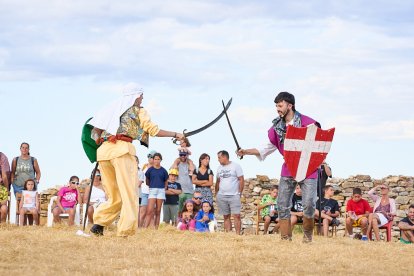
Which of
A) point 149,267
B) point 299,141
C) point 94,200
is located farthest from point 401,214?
point 149,267

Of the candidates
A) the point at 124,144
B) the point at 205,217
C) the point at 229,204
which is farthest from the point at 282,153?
the point at 229,204

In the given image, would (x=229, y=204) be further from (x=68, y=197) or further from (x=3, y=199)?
(x=3, y=199)

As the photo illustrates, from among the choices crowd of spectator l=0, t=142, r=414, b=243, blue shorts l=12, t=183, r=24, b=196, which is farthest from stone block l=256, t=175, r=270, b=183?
blue shorts l=12, t=183, r=24, b=196

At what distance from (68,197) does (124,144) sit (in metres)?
6.55

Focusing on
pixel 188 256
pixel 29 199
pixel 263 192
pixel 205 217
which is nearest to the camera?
pixel 188 256

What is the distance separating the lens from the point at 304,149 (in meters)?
13.0

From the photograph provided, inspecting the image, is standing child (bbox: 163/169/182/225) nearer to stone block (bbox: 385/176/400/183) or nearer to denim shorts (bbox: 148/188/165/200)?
denim shorts (bbox: 148/188/165/200)

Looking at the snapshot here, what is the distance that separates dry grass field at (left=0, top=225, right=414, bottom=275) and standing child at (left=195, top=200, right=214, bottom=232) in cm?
412

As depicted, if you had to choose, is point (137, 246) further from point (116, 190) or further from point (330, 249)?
point (330, 249)

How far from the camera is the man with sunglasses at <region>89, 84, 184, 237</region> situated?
13117mm

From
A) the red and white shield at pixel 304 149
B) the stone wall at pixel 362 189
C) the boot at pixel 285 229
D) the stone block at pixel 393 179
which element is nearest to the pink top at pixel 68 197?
the stone wall at pixel 362 189

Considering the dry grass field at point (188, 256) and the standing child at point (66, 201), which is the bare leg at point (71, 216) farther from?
the dry grass field at point (188, 256)

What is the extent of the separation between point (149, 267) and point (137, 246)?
74.2 inches

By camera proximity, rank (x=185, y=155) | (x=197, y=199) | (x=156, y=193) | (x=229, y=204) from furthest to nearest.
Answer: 1. (x=185, y=155)
2. (x=197, y=199)
3. (x=156, y=193)
4. (x=229, y=204)
